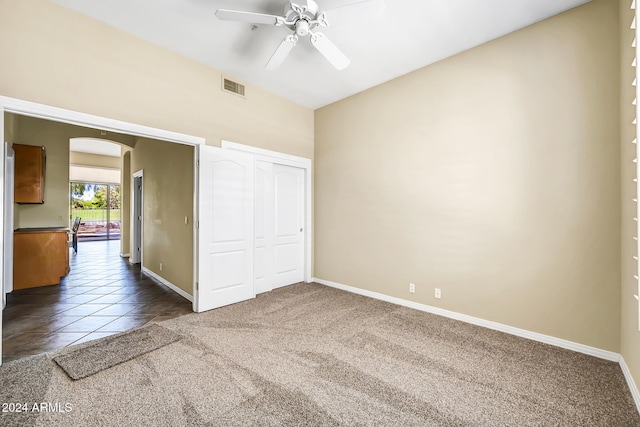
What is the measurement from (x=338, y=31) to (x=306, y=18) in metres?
0.62

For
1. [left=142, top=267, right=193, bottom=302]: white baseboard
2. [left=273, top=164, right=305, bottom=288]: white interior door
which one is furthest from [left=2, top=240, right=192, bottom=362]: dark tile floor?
[left=273, top=164, right=305, bottom=288]: white interior door

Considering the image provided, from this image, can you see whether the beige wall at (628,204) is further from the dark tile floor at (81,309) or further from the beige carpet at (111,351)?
the dark tile floor at (81,309)

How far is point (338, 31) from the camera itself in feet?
9.37

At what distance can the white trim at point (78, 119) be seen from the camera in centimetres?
231

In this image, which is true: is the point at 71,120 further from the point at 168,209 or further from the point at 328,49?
the point at 328,49

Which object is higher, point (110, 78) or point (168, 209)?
point (110, 78)

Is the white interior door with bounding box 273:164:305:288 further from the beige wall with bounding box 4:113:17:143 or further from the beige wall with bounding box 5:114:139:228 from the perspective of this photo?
the beige wall with bounding box 5:114:139:228

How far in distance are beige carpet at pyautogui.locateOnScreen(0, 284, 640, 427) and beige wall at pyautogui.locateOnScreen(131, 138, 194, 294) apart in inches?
61.4

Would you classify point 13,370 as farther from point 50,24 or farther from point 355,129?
point 355,129

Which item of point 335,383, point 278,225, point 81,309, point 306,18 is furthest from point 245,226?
point 306,18

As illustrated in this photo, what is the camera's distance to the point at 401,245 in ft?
12.5

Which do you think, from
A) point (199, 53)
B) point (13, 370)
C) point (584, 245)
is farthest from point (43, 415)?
point (584, 245)

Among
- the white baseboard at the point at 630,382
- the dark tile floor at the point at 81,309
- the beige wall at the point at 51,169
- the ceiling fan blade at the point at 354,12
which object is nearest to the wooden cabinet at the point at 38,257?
the dark tile floor at the point at 81,309

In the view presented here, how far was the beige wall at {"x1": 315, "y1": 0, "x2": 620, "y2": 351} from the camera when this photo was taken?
95.8 inches
